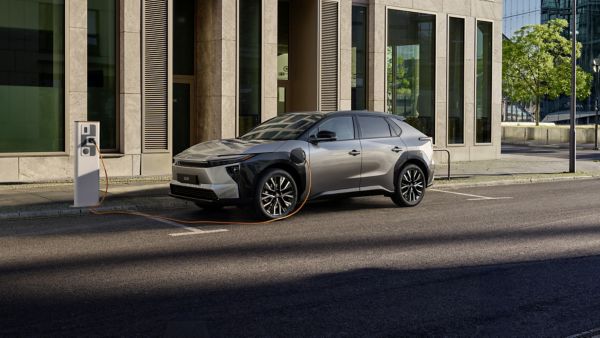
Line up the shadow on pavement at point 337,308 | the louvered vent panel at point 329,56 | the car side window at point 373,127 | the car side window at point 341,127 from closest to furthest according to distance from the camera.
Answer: the shadow on pavement at point 337,308, the car side window at point 341,127, the car side window at point 373,127, the louvered vent panel at point 329,56

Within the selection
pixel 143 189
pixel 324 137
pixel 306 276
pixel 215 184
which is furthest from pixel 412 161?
pixel 306 276

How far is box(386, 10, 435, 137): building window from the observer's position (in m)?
24.0

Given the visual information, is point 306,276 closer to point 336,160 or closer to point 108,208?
point 336,160

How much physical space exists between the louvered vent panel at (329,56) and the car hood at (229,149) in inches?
406

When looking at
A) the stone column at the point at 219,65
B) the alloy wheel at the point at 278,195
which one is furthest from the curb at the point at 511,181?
the alloy wheel at the point at 278,195

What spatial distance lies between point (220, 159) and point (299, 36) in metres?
11.9

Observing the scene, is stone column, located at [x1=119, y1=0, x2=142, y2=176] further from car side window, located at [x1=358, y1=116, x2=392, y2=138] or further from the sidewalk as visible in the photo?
car side window, located at [x1=358, y1=116, x2=392, y2=138]

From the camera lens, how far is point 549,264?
26.2ft

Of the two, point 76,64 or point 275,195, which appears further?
point 76,64

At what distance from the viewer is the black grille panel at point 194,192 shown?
10945 mm

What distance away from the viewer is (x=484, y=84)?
26781 millimetres

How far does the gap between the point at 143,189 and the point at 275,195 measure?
15.3 feet

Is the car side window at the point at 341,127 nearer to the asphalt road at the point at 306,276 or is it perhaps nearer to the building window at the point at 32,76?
the asphalt road at the point at 306,276

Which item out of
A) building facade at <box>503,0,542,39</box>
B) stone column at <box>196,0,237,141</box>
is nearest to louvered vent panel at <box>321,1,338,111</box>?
stone column at <box>196,0,237,141</box>
